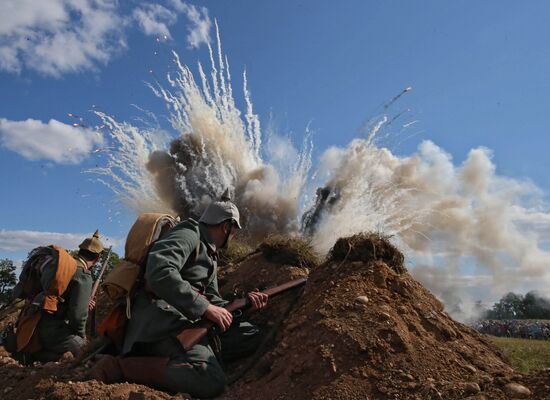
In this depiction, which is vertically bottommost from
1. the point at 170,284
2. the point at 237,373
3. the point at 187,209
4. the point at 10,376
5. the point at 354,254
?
the point at 10,376

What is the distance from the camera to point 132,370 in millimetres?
4422

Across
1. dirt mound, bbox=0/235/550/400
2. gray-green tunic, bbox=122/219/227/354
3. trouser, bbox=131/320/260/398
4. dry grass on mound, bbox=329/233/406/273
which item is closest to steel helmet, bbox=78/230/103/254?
dirt mound, bbox=0/235/550/400

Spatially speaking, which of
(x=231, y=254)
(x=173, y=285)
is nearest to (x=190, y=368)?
(x=173, y=285)

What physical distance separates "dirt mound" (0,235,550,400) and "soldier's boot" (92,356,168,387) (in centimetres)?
24

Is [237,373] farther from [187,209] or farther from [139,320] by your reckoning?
[187,209]

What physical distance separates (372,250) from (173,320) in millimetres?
2464

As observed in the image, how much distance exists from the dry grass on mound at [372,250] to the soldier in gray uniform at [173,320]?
160 cm

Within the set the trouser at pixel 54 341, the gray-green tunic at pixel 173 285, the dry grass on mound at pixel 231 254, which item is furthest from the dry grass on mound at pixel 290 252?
the trouser at pixel 54 341

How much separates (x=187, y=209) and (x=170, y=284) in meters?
23.9

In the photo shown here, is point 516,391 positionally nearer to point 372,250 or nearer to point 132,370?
point 372,250

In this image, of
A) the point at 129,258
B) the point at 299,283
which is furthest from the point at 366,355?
the point at 129,258

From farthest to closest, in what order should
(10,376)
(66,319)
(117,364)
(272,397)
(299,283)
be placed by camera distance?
(66,319)
(299,283)
(10,376)
(117,364)
(272,397)

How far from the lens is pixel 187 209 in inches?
1088

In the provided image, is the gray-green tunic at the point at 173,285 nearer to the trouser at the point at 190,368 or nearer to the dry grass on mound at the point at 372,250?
the trouser at the point at 190,368
